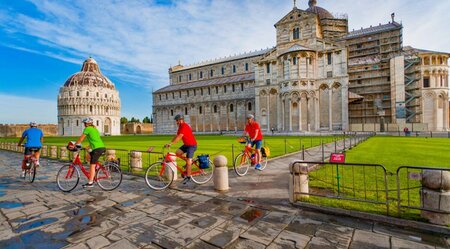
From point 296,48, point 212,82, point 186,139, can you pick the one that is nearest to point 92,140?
point 186,139

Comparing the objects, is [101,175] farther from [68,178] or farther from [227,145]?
[227,145]

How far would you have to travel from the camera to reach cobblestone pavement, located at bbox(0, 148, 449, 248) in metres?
3.66

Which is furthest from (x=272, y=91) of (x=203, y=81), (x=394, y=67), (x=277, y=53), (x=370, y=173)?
(x=370, y=173)

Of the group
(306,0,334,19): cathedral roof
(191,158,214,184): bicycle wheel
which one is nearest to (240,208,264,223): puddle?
(191,158,214,184): bicycle wheel

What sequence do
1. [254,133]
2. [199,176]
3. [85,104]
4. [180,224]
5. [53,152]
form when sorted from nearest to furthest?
1. [180,224]
2. [199,176]
3. [254,133]
4. [53,152]
5. [85,104]

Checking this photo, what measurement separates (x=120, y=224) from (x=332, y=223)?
13.3 feet

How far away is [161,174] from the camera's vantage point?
22.7ft

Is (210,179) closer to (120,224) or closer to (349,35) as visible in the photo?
(120,224)

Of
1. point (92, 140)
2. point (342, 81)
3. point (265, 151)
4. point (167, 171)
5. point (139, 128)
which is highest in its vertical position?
point (342, 81)

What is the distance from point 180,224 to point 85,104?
103m

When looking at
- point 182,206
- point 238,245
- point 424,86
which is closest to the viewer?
point 238,245

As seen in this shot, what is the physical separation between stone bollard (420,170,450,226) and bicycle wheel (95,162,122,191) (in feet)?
23.9

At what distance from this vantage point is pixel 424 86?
4247cm

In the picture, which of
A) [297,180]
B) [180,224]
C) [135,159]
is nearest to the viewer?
[180,224]
